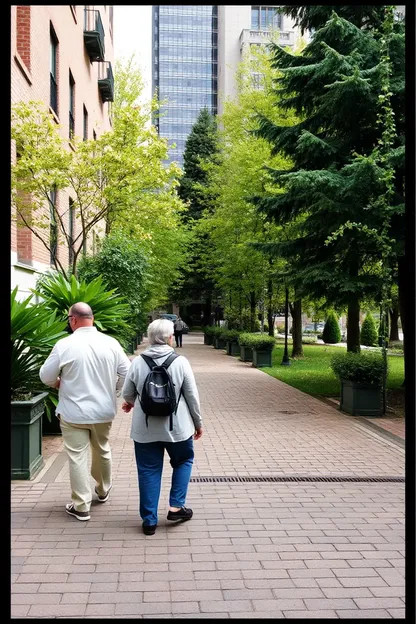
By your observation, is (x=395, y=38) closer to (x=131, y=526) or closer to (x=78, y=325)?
(x=78, y=325)

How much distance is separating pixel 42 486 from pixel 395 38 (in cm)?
980

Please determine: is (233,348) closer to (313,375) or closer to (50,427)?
(313,375)

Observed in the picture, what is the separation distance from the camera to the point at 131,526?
5.48 metres

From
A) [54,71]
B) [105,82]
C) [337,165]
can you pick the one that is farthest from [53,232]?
[105,82]

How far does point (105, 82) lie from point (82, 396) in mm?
26521

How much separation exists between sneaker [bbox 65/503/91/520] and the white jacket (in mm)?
807

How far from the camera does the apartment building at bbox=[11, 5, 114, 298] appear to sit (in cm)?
1361

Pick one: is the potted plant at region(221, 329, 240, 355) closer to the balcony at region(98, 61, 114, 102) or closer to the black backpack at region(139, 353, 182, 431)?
the balcony at region(98, 61, 114, 102)

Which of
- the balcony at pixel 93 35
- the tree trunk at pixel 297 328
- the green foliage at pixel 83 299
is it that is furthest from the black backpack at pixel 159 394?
the balcony at pixel 93 35

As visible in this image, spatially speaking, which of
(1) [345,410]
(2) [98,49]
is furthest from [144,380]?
(2) [98,49]

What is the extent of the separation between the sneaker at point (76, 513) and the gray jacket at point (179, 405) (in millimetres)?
891

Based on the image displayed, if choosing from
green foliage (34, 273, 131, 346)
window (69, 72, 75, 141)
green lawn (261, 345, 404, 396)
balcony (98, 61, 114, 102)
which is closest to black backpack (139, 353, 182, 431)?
green foliage (34, 273, 131, 346)

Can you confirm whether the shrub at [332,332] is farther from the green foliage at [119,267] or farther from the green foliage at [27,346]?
the green foliage at [27,346]

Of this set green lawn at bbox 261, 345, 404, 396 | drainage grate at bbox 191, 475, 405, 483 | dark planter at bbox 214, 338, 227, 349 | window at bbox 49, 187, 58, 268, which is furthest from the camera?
dark planter at bbox 214, 338, 227, 349
